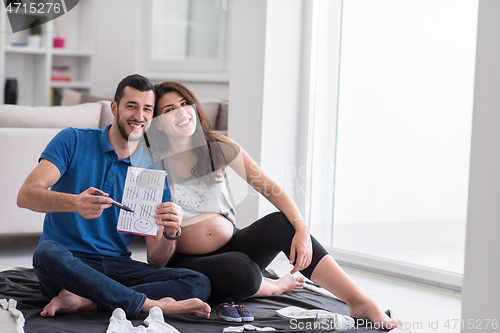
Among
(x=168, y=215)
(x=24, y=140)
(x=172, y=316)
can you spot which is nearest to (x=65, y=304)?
(x=172, y=316)

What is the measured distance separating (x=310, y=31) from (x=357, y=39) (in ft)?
0.93

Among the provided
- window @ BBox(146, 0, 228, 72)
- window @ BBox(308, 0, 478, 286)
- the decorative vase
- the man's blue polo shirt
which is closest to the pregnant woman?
the man's blue polo shirt

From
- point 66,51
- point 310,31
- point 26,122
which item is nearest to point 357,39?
point 310,31

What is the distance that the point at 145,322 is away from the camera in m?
1.58

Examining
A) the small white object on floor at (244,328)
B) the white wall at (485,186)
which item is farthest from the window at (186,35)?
the white wall at (485,186)

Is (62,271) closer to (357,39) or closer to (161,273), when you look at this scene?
(161,273)

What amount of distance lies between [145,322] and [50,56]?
15.5 ft

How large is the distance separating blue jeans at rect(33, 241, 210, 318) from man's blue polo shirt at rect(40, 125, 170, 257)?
0.05 meters

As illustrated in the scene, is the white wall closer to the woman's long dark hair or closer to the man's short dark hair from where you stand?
the woman's long dark hair

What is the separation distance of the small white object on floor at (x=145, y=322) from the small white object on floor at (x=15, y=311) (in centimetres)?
25

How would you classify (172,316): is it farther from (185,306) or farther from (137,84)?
(137,84)

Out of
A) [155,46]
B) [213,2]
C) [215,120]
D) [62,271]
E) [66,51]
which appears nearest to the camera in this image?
[62,271]

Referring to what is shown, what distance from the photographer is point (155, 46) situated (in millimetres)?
5094

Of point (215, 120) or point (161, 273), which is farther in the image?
point (215, 120)
